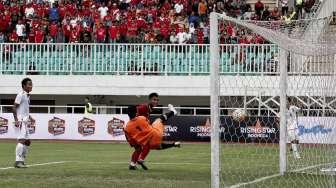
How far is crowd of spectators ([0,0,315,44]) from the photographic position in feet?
139

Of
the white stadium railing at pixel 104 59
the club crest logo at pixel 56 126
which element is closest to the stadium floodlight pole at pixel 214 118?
the white stadium railing at pixel 104 59

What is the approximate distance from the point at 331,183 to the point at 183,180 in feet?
9.73

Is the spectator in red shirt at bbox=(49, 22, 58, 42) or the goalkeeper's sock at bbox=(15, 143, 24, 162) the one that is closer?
the goalkeeper's sock at bbox=(15, 143, 24, 162)

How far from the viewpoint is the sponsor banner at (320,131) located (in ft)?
57.7

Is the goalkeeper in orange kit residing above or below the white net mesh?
below

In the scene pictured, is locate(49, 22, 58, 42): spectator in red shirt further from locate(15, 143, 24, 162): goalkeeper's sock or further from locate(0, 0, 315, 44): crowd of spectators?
locate(15, 143, 24, 162): goalkeeper's sock

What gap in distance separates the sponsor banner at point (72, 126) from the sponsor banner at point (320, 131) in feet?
36.2

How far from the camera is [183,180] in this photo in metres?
17.2

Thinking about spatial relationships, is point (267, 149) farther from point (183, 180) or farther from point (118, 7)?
point (118, 7)

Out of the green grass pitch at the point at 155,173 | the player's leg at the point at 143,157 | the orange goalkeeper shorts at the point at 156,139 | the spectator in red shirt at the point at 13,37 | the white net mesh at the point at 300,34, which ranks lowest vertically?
the green grass pitch at the point at 155,173

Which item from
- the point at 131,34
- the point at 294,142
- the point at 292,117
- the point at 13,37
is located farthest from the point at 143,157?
the point at 13,37

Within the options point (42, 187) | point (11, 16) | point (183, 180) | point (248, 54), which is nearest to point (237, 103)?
point (248, 54)

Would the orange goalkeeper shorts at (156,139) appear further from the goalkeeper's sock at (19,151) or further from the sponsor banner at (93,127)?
the sponsor banner at (93,127)

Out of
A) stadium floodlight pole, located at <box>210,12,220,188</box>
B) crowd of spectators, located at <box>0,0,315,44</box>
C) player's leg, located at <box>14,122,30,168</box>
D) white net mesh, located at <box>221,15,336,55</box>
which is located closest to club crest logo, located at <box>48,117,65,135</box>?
crowd of spectators, located at <box>0,0,315,44</box>
